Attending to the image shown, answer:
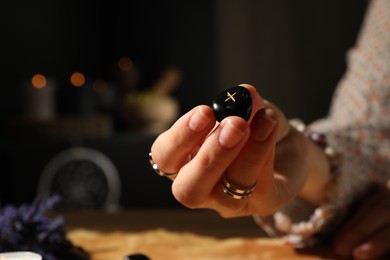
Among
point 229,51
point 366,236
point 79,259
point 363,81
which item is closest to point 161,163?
point 79,259

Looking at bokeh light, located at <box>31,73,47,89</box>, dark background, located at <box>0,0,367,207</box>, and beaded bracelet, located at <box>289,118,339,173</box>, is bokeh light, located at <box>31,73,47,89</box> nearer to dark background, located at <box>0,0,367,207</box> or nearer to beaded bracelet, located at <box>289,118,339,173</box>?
dark background, located at <box>0,0,367,207</box>

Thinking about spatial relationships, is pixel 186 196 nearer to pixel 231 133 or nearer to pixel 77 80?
pixel 231 133

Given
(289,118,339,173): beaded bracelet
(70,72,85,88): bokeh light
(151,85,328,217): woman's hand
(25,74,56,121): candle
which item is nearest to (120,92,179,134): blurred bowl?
(70,72,85,88): bokeh light

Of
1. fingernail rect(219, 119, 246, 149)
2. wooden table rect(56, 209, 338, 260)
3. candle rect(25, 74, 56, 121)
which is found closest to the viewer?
fingernail rect(219, 119, 246, 149)

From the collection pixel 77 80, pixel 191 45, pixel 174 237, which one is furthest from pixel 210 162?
pixel 191 45

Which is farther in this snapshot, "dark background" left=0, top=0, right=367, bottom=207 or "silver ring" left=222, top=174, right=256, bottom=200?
"dark background" left=0, top=0, right=367, bottom=207

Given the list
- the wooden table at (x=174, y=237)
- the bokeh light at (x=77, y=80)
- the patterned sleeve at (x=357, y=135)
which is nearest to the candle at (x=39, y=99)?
the bokeh light at (x=77, y=80)
